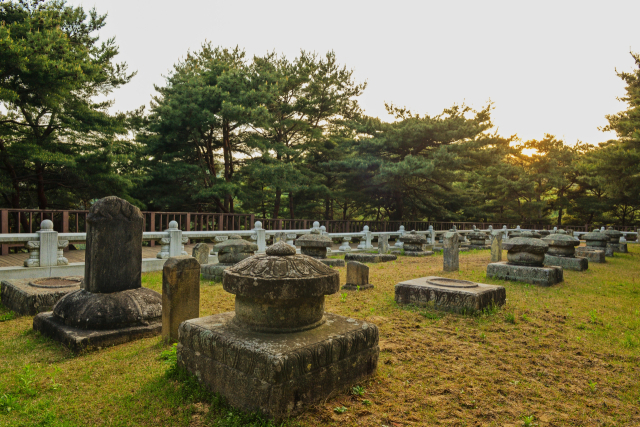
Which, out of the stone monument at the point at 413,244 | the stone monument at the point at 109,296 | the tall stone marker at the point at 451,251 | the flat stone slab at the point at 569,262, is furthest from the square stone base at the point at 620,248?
the stone monument at the point at 109,296

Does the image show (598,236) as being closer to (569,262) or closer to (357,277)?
(569,262)

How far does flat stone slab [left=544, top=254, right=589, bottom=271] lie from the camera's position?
10.6 metres

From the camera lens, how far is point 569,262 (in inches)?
422

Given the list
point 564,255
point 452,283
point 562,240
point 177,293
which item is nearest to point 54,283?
point 177,293

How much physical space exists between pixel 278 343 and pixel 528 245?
7676mm

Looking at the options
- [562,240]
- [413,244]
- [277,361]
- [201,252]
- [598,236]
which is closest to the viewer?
[277,361]

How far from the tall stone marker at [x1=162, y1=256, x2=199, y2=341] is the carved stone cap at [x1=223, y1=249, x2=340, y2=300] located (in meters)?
1.15

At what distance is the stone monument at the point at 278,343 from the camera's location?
8.34ft

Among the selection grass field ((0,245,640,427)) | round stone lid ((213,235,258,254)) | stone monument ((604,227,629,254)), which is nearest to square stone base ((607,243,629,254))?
stone monument ((604,227,629,254))

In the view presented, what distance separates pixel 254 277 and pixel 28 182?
57.1 feet

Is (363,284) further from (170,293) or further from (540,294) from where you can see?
(170,293)

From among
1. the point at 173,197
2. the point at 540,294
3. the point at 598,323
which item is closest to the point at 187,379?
the point at 598,323

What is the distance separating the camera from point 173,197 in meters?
17.5

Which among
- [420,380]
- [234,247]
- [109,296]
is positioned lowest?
[420,380]
